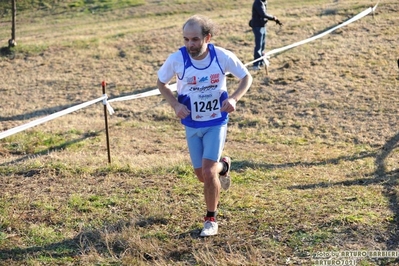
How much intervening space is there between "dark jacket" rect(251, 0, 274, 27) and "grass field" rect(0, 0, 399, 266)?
3.68 ft

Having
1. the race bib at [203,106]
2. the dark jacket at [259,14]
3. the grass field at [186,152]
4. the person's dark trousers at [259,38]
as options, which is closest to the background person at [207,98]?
the race bib at [203,106]

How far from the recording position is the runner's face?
191 inches

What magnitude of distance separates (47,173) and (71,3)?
1944cm

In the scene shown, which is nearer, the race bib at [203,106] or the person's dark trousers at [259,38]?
the race bib at [203,106]

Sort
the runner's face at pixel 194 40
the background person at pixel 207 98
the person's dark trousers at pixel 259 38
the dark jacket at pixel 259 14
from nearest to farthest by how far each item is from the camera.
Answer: the runner's face at pixel 194 40, the background person at pixel 207 98, the dark jacket at pixel 259 14, the person's dark trousers at pixel 259 38

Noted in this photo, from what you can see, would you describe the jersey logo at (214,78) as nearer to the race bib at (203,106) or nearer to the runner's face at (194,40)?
the race bib at (203,106)

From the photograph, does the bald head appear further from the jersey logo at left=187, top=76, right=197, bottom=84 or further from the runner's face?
the jersey logo at left=187, top=76, right=197, bottom=84

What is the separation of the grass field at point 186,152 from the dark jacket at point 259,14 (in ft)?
3.68

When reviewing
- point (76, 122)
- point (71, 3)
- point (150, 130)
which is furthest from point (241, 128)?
point (71, 3)

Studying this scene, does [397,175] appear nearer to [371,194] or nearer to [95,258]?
[371,194]

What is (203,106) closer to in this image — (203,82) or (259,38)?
(203,82)

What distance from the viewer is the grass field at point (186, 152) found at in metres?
4.91

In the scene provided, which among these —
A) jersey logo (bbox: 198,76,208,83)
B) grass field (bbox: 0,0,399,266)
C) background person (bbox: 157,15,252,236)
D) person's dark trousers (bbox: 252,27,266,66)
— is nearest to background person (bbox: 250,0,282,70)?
person's dark trousers (bbox: 252,27,266,66)

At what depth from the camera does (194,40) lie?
16.0ft
